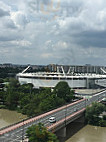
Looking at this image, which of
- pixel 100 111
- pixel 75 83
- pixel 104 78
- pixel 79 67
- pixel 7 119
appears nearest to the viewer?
pixel 100 111

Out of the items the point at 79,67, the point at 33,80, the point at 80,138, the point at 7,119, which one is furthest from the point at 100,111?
the point at 79,67

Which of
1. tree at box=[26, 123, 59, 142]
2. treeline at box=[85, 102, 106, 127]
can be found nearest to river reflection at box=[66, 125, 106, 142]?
treeline at box=[85, 102, 106, 127]

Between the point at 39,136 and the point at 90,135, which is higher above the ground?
the point at 39,136

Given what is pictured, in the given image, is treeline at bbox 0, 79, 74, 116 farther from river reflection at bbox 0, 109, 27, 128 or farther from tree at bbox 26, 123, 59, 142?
tree at bbox 26, 123, 59, 142

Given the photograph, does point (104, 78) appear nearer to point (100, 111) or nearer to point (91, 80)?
point (91, 80)

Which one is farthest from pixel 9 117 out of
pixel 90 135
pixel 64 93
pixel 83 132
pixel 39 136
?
pixel 39 136

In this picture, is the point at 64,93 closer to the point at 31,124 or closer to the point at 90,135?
the point at 90,135
